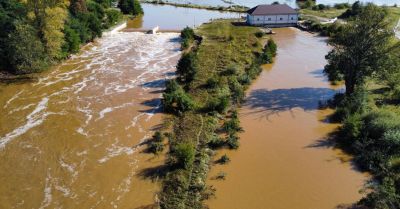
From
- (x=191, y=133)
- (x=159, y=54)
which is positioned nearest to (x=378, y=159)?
(x=191, y=133)

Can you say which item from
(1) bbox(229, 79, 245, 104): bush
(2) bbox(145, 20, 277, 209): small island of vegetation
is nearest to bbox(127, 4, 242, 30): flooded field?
(2) bbox(145, 20, 277, 209): small island of vegetation

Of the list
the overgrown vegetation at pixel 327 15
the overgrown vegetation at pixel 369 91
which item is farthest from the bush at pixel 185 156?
the overgrown vegetation at pixel 327 15

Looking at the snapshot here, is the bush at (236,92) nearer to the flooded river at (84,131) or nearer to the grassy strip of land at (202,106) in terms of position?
the grassy strip of land at (202,106)

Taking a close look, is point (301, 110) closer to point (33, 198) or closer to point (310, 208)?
point (310, 208)

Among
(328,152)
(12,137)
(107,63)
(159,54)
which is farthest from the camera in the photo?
(159,54)

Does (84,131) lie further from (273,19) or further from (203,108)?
(273,19)

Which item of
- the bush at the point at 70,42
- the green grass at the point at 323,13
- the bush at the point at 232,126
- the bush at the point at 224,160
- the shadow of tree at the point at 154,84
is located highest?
the green grass at the point at 323,13

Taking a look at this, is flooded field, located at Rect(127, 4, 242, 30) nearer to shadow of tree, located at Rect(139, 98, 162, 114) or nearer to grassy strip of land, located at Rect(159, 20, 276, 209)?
grassy strip of land, located at Rect(159, 20, 276, 209)
